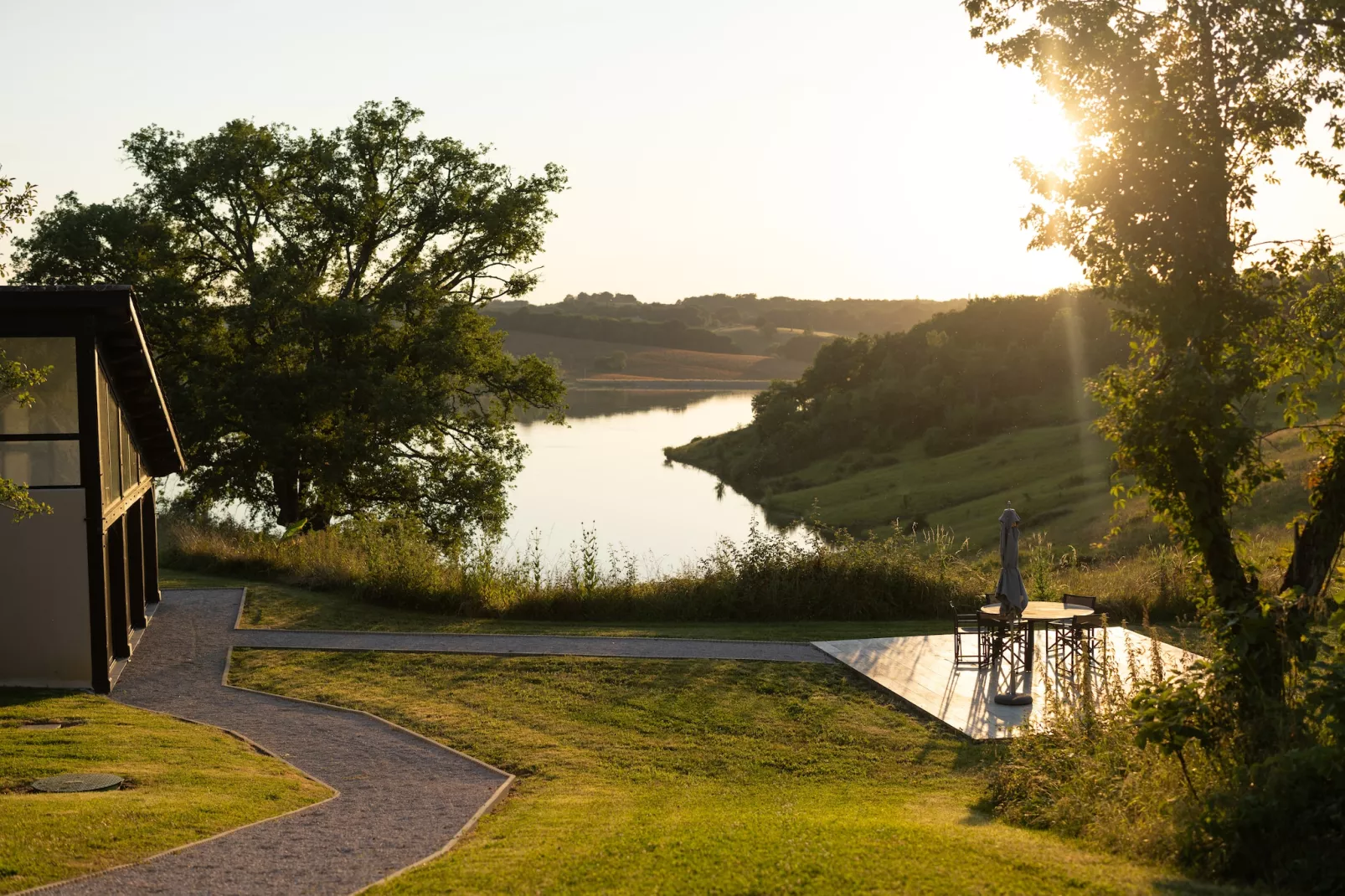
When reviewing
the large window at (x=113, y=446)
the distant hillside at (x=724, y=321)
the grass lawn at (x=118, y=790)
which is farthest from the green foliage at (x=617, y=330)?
the grass lawn at (x=118, y=790)

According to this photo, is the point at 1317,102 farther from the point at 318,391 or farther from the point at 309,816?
the point at 318,391

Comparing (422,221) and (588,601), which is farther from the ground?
(422,221)

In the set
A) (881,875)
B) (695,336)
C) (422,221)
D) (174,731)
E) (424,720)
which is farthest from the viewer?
(695,336)

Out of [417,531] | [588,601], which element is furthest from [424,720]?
[417,531]

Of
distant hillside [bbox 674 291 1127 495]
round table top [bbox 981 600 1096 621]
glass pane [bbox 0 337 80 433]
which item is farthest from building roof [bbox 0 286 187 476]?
distant hillside [bbox 674 291 1127 495]

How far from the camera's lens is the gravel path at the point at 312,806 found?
695 centimetres

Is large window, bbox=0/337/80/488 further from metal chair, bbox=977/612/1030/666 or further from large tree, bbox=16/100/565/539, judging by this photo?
large tree, bbox=16/100/565/539

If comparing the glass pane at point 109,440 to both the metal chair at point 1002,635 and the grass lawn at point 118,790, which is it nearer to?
the grass lawn at point 118,790

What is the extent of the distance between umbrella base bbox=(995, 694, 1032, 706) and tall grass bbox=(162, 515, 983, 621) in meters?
5.44

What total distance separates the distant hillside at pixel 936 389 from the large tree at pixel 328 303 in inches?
1531

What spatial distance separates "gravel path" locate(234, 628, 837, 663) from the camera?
14438 millimetres

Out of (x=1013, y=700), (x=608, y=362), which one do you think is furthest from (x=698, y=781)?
(x=608, y=362)

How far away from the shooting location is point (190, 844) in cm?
753

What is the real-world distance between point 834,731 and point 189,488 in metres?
22.4
